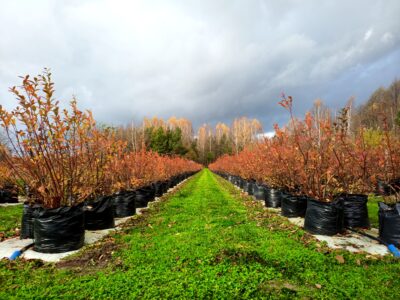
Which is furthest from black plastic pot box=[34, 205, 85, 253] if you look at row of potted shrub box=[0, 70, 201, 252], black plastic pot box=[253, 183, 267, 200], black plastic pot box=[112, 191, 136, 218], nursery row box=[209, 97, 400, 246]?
black plastic pot box=[253, 183, 267, 200]

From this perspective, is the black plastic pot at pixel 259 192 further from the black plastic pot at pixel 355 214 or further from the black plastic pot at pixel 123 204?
the black plastic pot at pixel 123 204

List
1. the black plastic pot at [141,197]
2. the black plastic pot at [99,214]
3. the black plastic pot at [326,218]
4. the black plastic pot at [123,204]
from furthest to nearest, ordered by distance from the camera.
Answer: the black plastic pot at [141,197] < the black plastic pot at [123,204] < the black plastic pot at [99,214] < the black plastic pot at [326,218]

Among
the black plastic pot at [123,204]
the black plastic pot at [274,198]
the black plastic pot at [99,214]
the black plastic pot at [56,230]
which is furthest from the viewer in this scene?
the black plastic pot at [274,198]

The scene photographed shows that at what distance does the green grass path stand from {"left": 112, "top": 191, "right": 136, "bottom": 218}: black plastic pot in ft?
6.88

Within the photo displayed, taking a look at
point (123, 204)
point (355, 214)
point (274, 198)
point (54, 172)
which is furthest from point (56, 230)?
point (274, 198)

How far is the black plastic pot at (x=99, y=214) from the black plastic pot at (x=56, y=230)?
3.53 feet

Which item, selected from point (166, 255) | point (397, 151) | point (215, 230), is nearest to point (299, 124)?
point (215, 230)

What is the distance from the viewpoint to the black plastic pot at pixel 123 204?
6.49m

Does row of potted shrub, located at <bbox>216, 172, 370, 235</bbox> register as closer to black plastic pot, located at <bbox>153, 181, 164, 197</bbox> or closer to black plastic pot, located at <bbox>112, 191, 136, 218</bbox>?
black plastic pot, located at <bbox>112, 191, 136, 218</bbox>

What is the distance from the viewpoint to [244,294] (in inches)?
97.7

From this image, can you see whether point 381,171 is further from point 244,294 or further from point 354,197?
point 244,294

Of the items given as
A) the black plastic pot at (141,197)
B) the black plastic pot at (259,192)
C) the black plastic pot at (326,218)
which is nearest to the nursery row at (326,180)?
the black plastic pot at (326,218)

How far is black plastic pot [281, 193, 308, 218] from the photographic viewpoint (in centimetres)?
595

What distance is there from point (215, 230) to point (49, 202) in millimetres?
2866
